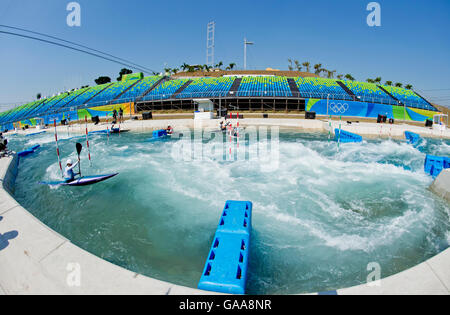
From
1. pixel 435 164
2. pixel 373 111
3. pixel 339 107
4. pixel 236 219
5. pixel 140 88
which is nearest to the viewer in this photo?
pixel 236 219

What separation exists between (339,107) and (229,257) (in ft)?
119

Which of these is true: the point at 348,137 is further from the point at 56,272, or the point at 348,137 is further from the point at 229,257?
the point at 56,272

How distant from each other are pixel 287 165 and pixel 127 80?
5888 cm

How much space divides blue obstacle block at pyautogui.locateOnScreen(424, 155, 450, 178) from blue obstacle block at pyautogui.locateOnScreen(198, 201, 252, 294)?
1103 cm

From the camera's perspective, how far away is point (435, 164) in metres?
12.0

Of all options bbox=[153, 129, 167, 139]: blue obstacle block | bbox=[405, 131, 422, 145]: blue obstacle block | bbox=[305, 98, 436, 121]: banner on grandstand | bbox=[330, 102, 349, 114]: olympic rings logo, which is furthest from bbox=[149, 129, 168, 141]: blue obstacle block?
bbox=[330, 102, 349, 114]: olympic rings logo

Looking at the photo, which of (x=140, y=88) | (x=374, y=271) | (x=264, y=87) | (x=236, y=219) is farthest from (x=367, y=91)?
(x=236, y=219)

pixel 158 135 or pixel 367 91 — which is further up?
pixel 367 91

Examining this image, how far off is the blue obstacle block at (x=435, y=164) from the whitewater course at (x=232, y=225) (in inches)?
5.0

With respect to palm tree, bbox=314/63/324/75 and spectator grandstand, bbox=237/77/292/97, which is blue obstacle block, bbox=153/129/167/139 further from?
palm tree, bbox=314/63/324/75

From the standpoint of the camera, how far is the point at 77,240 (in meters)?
7.36

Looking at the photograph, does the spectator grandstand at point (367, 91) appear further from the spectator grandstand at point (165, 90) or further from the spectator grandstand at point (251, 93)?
the spectator grandstand at point (165, 90)

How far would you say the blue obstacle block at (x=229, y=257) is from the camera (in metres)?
4.40
